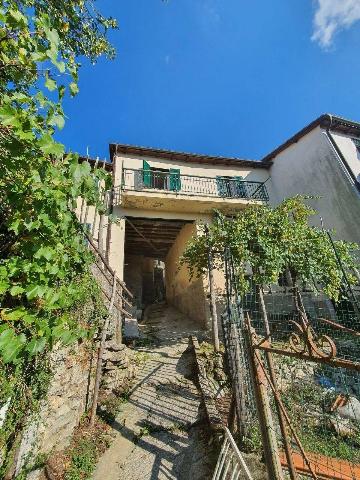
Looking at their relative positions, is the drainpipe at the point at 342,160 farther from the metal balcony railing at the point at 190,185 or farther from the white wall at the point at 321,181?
the metal balcony railing at the point at 190,185

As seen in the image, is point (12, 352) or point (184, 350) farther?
point (184, 350)

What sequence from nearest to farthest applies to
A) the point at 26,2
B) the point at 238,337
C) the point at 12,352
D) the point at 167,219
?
1. the point at 12,352
2. the point at 26,2
3. the point at 238,337
4. the point at 167,219

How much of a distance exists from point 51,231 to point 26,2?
267 centimetres

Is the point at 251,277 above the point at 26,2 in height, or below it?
below

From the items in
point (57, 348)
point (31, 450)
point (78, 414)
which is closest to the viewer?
point (31, 450)

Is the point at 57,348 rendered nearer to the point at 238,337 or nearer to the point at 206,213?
the point at 238,337

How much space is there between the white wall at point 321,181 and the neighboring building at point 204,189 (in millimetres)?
38

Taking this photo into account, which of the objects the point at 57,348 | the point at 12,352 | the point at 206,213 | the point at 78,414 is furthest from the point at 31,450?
the point at 206,213

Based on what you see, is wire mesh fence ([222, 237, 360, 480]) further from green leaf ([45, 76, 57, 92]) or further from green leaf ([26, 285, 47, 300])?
green leaf ([45, 76, 57, 92])

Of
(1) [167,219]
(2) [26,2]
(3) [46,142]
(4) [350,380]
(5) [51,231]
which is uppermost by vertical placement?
(1) [167,219]

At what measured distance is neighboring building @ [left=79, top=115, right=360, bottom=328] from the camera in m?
11.1

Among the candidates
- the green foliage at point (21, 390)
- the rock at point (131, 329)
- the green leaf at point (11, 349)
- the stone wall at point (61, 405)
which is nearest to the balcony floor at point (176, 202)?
the rock at point (131, 329)

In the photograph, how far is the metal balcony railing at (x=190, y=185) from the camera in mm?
12102

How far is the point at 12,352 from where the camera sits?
157 cm
